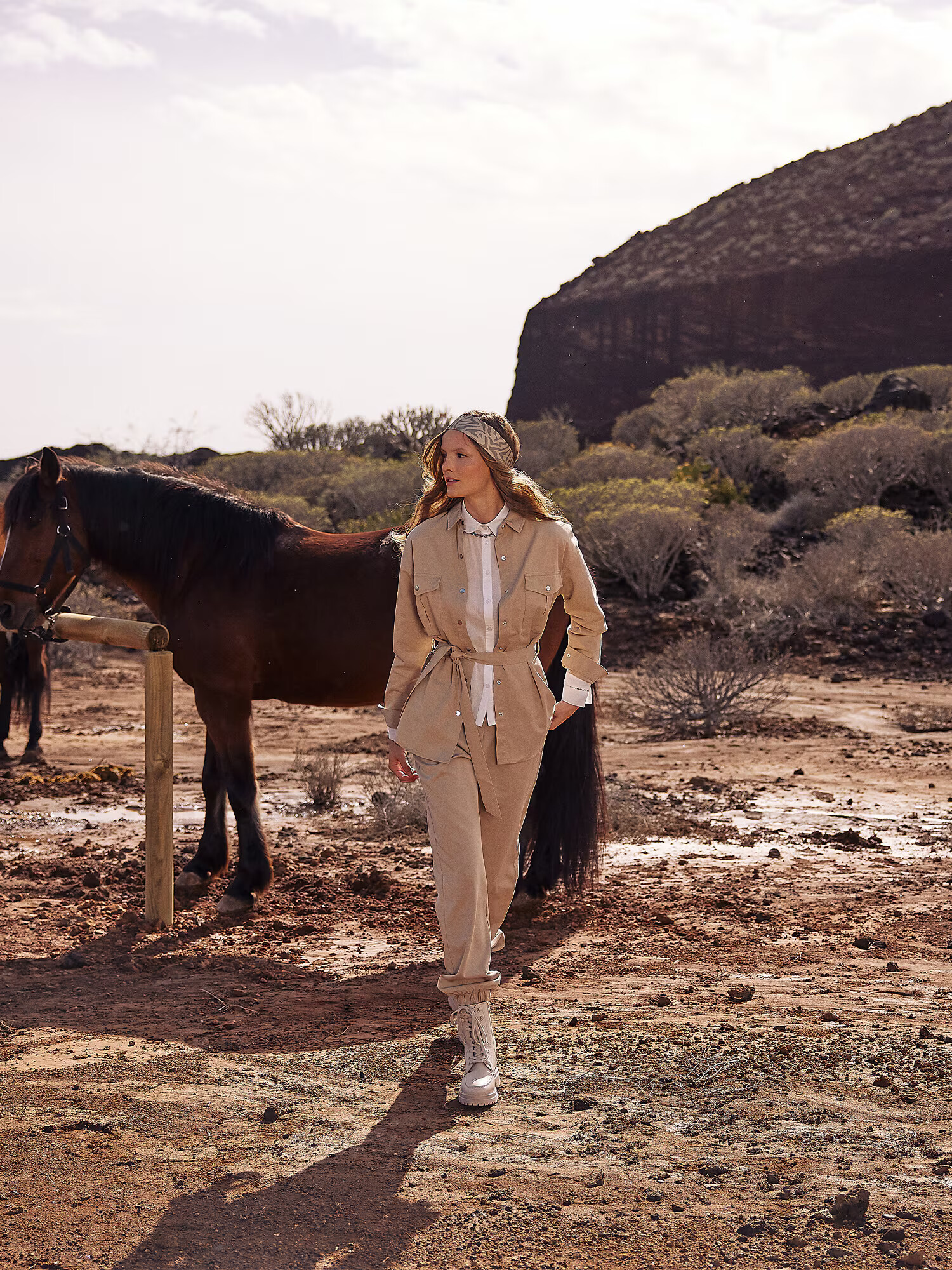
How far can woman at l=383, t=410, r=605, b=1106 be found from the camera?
3.08 metres

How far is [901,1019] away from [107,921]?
328cm

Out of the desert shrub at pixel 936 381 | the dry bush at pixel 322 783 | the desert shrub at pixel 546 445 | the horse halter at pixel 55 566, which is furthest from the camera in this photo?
the desert shrub at pixel 546 445

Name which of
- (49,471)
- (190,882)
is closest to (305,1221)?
(190,882)

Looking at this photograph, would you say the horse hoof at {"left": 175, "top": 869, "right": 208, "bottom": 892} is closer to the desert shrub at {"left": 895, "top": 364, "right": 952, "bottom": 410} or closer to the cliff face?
the desert shrub at {"left": 895, "top": 364, "right": 952, "bottom": 410}

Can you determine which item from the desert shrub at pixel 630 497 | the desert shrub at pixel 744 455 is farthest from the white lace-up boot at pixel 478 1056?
the desert shrub at pixel 744 455

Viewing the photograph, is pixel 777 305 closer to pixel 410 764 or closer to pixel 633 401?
pixel 633 401

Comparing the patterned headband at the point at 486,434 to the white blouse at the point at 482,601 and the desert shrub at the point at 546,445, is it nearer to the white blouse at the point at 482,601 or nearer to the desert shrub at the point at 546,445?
the white blouse at the point at 482,601

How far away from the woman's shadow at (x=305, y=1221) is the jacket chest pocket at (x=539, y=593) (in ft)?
4.57

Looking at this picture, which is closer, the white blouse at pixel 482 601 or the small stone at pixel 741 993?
the white blouse at pixel 482 601

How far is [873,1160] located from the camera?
8.84 ft

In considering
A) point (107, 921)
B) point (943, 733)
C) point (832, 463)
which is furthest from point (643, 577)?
point (107, 921)

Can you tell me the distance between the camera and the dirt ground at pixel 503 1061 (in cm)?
246

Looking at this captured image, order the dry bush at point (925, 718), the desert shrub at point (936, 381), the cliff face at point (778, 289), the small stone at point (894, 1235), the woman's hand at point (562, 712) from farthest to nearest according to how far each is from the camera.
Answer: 1. the cliff face at point (778, 289)
2. the desert shrub at point (936, 381)
3. the dry bush at point (925, 718)
4. the woman's hand at point (562, 712)
5. the small stone at point (894, 1235)

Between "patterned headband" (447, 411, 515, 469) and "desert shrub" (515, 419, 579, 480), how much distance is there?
24250 millimetres
